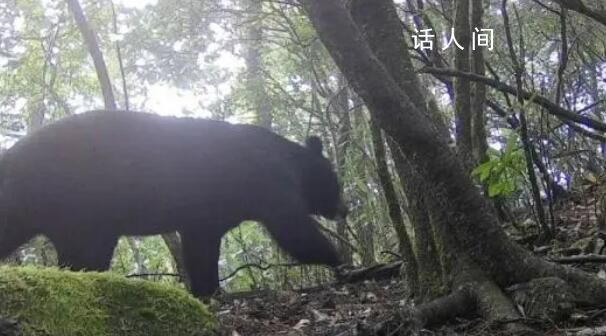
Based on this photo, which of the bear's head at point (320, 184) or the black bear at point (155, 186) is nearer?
the black bear at point (155, 186)

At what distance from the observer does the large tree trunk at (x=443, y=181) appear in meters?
2.83

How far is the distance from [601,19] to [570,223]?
248 centimetres

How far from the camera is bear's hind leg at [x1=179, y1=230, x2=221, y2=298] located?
7.51m

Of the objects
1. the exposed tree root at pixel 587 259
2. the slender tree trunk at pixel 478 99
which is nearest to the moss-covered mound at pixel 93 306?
the exposed tree root at pixel 587 259

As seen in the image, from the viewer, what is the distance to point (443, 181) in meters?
3.13

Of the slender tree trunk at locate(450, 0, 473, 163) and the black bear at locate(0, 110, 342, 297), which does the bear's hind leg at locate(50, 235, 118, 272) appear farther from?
the slender tree trunk at locate(450, 0, 473, 163)

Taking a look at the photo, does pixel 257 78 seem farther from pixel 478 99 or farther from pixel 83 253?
pixel 478 99

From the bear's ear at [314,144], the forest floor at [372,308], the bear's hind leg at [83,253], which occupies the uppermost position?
the bear's ear at [314,144]

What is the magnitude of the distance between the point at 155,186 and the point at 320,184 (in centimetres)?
264

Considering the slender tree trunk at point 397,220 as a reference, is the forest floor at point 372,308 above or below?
below

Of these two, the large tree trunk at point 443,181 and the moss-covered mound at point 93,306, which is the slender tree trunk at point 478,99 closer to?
the large tree trunk at point 443,181

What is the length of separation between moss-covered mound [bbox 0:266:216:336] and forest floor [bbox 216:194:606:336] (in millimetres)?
299

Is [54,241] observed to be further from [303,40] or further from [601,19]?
[601,19]

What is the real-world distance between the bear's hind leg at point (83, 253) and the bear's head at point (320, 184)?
302cm
